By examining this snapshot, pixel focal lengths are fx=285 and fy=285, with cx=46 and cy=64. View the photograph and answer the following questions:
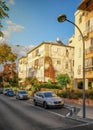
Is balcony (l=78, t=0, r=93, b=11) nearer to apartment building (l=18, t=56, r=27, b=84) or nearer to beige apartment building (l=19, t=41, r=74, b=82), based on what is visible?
beige apartment building (l=19, t=41, r=74, b=82)

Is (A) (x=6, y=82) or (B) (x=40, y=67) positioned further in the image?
(A) (x=6, y=82)

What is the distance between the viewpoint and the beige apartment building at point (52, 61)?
7150cm

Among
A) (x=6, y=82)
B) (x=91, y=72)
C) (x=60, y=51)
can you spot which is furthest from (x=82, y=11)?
(x=6, y=82)

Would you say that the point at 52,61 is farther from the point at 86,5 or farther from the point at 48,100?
the point at 48,100

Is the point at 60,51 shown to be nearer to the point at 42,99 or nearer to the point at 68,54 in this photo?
the point at 68,54

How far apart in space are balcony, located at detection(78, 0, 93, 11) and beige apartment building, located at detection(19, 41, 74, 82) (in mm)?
23300

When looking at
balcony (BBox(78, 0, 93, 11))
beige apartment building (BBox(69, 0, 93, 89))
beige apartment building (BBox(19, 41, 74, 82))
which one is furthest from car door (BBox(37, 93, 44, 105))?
beige apartment building (BBox(19, 41, 74, 82))

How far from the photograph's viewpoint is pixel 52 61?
238ft

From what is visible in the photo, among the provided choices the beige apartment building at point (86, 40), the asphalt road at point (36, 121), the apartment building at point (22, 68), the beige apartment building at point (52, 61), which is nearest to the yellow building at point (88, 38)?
the beige apartment building at point (86, 40)

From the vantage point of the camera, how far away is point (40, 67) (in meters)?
73.9

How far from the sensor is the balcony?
158 ft

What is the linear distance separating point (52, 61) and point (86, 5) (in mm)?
25828

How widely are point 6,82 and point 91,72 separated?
71.0 meters

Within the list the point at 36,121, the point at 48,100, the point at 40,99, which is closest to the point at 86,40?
the point at 40,99
